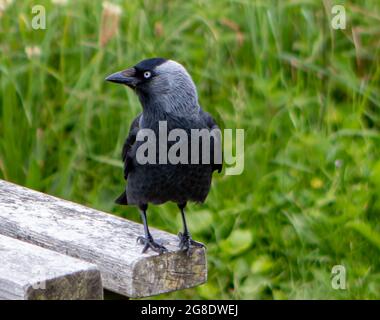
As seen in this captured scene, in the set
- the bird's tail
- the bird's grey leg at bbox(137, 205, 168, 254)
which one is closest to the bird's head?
the bird's tail

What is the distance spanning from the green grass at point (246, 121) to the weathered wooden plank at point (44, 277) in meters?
1.83

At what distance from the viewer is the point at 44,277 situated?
246 centimetres

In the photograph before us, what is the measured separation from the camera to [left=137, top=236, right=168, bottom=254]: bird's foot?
2.91m

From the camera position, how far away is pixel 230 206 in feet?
15.1

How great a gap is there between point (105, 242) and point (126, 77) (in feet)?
2.85

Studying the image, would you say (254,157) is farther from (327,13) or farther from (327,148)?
(327,13)

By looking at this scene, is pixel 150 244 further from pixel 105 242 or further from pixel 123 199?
pixel 123 199

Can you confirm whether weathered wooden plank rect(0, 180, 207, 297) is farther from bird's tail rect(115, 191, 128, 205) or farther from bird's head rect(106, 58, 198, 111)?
bird's tail rect(115, 191, 128, 205)

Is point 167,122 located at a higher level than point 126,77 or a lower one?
lower

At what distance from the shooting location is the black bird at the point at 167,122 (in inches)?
137

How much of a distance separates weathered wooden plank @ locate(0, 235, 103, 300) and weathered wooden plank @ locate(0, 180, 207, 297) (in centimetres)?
23

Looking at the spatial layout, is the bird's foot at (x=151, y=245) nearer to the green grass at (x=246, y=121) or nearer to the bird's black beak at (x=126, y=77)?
the bird's black beak at (x=126, y=77)

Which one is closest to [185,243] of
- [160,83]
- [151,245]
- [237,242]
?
[151,245]

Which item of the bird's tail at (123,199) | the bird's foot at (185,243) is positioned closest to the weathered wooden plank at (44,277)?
the bird's foot at (185,243)
